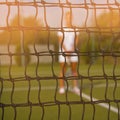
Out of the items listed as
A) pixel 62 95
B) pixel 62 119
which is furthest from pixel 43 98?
pixel 62 119

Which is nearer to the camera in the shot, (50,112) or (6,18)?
(6,18)

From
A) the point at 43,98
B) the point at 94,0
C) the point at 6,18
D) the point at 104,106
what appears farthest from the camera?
the point at 43,98

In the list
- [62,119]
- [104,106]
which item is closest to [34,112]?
[62,119]

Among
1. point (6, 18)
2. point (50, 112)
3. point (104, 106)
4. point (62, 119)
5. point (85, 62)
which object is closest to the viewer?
point (6, 18)

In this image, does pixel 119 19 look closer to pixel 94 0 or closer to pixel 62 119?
pixel 94 0

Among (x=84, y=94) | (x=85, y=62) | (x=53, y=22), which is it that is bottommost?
(x=85, y=62)

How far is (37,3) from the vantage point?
2439 millimetres

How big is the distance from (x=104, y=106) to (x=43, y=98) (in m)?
1.25

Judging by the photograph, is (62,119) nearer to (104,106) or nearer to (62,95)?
(104,106)

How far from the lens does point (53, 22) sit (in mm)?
2803

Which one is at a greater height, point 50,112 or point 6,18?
point 6,18

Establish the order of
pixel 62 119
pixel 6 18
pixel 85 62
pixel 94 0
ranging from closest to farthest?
pixel 6 18, pixel 94 0, pixel 62 119, pixel 85 62

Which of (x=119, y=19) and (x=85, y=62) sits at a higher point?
(x=119, y=19)

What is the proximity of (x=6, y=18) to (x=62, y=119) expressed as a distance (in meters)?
2.10
